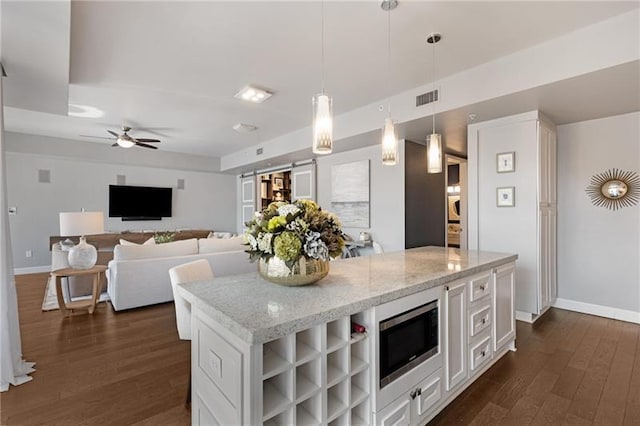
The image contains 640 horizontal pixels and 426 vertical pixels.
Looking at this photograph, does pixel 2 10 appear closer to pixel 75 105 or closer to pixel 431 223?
pixel 75 105

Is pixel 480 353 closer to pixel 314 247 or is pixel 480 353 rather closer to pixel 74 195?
pixel 314 247

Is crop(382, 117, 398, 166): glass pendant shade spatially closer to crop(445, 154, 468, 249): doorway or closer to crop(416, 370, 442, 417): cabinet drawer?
crop(416, 370, 442, 417): cabinet drawer

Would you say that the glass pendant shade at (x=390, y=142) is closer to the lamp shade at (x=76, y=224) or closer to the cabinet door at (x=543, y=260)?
the cabinet door at (x=543, y=260)

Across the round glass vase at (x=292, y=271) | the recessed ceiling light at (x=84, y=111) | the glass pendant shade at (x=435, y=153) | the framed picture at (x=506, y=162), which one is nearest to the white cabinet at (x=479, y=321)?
the glass pendant shade at (x=435, y=153)

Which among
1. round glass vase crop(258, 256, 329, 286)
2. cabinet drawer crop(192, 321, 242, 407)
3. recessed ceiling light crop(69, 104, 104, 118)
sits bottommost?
cabinet drawer crop(192, 321, 242, 407)

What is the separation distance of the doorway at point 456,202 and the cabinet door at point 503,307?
134 inches

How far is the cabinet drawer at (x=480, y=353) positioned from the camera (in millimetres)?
2145

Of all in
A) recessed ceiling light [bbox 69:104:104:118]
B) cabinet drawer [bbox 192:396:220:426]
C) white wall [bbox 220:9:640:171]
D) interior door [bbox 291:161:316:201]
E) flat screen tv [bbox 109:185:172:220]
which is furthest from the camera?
flat screen tv [bbox 109:185:172:220]

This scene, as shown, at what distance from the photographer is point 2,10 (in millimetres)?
1870

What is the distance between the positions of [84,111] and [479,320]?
18.3 ft

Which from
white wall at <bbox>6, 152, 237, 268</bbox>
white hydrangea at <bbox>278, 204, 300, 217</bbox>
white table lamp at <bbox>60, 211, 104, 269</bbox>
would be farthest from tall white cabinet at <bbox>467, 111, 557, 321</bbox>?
white wall at <bbox>6, 152, 237, 268</bbox>

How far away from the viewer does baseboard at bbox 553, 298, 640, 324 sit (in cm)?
345

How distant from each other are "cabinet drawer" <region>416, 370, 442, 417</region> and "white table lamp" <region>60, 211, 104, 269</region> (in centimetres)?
381

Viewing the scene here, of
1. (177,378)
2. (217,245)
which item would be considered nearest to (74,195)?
(217,245)
